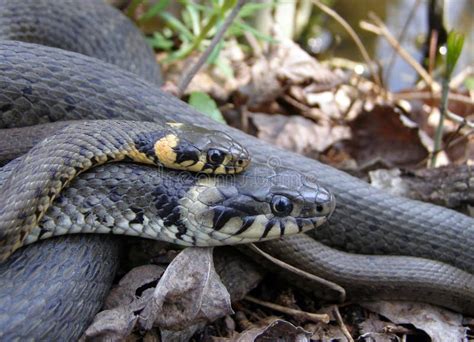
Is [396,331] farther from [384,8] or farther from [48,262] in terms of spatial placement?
[384,8]

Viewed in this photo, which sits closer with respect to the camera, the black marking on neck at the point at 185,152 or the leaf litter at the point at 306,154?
the leaf litter at the point at 306,154

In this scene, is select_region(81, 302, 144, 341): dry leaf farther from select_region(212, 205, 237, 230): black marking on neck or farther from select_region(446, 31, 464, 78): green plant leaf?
select_region(446, 31, 464, 78): green plant leaf

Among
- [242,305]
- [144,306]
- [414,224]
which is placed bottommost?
[242,305]

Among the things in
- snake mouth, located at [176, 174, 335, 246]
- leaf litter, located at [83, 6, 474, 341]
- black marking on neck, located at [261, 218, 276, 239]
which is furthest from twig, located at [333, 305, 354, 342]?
black marking on neck, located at [261, 218, 276, 239]

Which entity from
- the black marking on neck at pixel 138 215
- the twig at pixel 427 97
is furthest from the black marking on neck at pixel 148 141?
the twig at pixel 427 97

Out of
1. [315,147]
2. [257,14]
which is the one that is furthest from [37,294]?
[257,14]

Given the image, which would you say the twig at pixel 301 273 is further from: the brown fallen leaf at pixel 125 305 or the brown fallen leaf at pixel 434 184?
the brown fallen leaf at pixel 434 184
